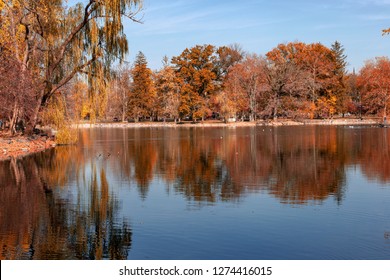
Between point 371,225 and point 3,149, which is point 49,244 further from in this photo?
point 3,149

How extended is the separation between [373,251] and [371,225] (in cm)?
196

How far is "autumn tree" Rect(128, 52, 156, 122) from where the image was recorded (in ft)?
292

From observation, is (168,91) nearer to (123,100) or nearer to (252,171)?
(123,100)

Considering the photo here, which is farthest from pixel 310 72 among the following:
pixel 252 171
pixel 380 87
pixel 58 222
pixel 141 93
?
pixel 58 222

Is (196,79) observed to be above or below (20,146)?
above

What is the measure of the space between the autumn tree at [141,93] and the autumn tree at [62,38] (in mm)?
56465

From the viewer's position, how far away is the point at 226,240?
8.77 metres

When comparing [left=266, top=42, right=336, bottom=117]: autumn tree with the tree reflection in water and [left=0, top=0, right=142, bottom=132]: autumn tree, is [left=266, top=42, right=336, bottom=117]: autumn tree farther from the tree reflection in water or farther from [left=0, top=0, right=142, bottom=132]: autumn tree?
the tree reflection in water

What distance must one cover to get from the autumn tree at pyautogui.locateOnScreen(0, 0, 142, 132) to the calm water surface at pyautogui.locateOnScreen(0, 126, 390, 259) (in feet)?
35.6

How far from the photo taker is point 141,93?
292 feet

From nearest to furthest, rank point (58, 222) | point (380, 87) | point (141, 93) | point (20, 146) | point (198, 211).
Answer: point (58, 222) < point (198, 211) < point (20, 146) < point (380, 87) < point (141, 93)

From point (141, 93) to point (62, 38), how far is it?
2301 inches

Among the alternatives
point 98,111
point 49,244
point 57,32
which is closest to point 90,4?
point 57,32

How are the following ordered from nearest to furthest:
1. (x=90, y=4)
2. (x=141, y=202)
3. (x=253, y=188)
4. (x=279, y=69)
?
(x=141, y=202), (x=253, y=188), (x=90, y=4), (x=279, y=69)
